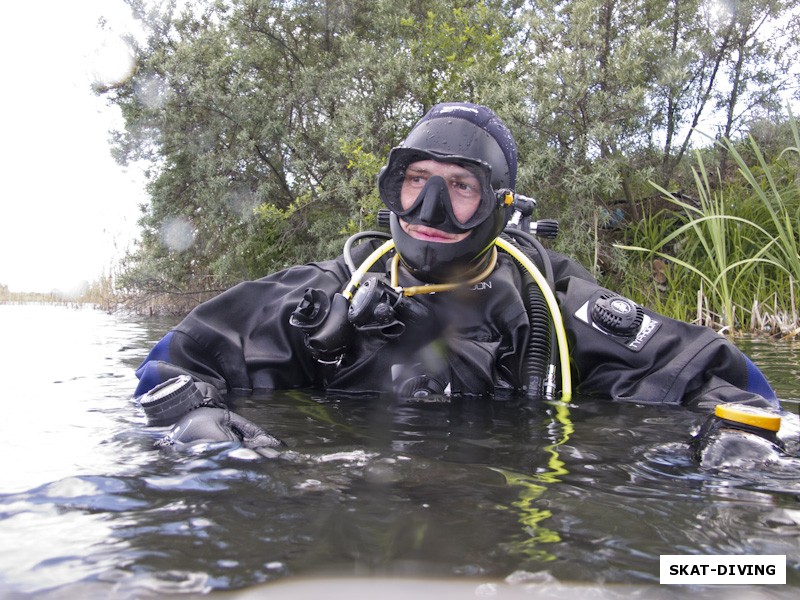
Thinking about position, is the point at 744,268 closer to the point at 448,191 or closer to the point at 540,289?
the point at 540,289

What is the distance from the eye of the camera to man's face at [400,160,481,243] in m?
2.66

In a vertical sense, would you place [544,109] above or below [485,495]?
above

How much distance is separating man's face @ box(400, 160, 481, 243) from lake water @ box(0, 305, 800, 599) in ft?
2.50

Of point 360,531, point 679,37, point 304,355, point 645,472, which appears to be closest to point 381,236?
point 304,355

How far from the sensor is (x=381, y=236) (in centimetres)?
318

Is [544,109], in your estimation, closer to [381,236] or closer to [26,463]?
[381,236]

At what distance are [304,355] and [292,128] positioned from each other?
22.5ft

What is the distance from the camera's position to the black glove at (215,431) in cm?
179

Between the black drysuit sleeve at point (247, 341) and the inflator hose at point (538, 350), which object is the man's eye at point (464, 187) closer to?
the inflator hose at point (538, 350)

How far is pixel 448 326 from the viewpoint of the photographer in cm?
271

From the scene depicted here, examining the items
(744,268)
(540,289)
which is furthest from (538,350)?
(744,268)

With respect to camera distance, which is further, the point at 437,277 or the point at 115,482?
the point at 437,277

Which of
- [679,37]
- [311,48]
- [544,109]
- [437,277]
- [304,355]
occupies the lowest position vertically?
[304,355]

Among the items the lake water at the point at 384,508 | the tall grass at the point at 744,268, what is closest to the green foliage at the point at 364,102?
the tall grass at the point at 744,268
